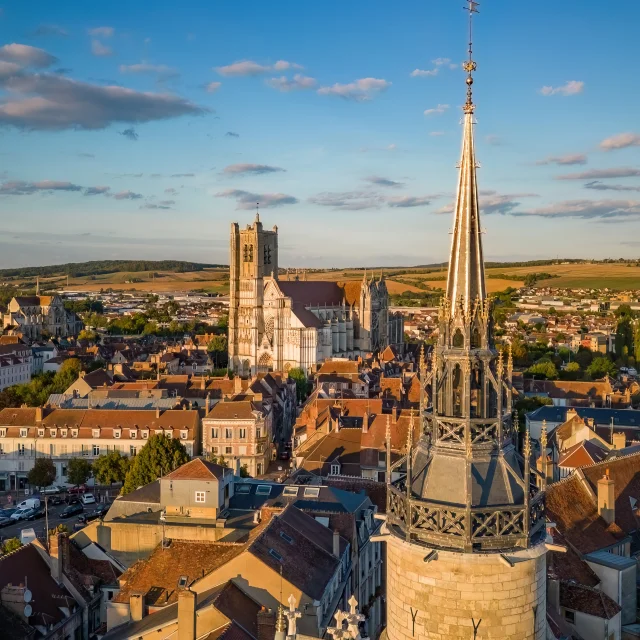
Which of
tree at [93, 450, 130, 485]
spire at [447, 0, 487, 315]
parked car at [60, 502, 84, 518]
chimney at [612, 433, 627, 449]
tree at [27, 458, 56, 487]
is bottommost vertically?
parked car at [60, 502, 84, 518]

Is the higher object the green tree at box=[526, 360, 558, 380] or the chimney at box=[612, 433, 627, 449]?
the chimney at box=[612, 433, 627, 449]

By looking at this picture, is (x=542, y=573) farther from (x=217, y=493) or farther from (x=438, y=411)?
(x=217, y=493)

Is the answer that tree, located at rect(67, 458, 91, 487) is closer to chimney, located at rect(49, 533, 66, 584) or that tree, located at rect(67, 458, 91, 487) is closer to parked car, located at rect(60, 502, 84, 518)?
parked car, located at rect(60, 502, 84, 518)

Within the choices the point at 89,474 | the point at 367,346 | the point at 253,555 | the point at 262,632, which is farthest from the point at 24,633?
the point at 367,346

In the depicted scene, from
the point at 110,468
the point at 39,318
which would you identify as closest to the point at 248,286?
the point at 39,318

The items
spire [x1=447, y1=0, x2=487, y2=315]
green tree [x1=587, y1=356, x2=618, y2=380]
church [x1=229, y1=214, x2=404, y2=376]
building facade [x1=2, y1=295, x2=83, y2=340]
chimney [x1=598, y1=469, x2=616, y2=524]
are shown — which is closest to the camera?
spire [x1=447, y1=0, x2=487, y2=315]

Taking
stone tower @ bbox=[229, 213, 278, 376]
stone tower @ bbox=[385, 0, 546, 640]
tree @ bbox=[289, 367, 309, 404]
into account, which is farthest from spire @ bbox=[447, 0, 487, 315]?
stone tower @ bbox=[229, 213, 278, 376]

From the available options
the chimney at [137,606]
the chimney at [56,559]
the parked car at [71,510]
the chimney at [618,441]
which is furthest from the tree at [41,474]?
the chimney at [618,441]
